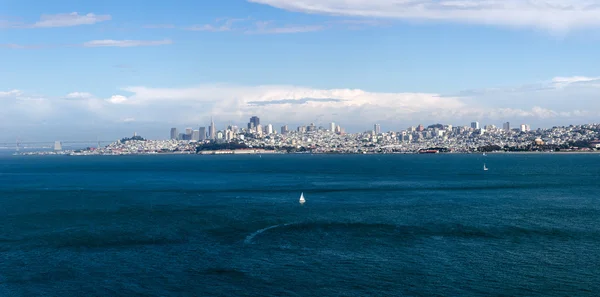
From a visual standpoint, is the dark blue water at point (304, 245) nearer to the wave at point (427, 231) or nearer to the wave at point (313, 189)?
the wave at point (427, 231)

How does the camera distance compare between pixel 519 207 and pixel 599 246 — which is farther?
pixel 519 207

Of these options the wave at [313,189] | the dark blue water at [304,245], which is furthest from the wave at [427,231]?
the wave at [313,189]

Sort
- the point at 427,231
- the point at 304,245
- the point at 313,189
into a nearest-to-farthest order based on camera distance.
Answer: the point at 304,245 < the point at 427,231 < the point at 313,189

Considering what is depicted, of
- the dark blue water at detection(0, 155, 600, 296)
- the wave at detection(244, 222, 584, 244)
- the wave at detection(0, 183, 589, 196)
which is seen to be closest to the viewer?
the dark blue water at detection(0, 155, 600, 296)

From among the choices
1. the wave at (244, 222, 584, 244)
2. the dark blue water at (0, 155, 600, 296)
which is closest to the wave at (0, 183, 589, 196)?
the dark blue water at (0, 155, 600, 296)

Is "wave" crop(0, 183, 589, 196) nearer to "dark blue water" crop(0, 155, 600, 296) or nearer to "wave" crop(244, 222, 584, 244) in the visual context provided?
"dark blue water" crop(0, 155, 600, 296)

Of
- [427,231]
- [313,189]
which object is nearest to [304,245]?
[427,231]

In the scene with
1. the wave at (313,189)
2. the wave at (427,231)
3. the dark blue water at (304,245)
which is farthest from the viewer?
the wave at (313,189)

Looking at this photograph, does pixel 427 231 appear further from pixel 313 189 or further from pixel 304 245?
pixel 313 189

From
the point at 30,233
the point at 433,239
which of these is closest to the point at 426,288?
the point at 433,239

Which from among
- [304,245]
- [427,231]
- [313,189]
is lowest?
[304,245]

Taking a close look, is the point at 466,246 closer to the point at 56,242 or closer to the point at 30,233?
the point at 56,242
